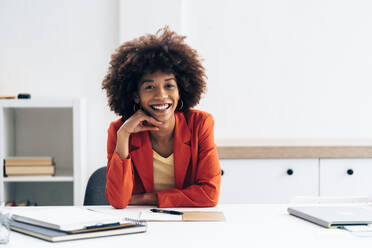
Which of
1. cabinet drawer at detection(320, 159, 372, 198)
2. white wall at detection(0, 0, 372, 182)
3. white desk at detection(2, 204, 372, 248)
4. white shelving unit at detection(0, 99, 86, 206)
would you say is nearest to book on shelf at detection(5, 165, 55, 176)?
white shelving unit at detection(0, 99, 86, 206)

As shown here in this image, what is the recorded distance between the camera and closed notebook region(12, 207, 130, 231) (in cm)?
119

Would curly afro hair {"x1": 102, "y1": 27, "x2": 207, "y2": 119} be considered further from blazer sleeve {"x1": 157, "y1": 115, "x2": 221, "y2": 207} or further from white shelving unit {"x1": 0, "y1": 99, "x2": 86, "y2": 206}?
white shelving unit {"x1": 0, "y1": 99, "x2": 86, "y2": 206}

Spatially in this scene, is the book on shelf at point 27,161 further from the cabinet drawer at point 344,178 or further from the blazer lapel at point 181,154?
the cabinet drawer at point 344,178

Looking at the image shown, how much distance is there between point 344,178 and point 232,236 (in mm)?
1780

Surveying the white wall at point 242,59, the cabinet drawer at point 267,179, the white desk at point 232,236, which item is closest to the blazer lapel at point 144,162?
the white desk at point 232,236

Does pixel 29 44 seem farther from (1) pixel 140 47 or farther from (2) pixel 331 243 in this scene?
(2) pixel 331 243

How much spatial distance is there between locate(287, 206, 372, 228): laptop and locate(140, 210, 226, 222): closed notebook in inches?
10.6

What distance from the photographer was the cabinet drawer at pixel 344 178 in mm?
2762

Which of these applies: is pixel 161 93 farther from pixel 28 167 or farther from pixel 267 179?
pixel 28 167

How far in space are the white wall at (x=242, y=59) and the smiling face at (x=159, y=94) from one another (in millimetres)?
1326

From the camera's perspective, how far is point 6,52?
3.21m

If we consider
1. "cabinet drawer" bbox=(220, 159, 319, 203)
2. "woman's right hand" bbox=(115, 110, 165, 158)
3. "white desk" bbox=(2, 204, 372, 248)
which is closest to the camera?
"white desk" bbox=(2, 204, 372, 248)

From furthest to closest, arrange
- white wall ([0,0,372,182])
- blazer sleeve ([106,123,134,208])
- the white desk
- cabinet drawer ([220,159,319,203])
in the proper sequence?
white wall ([0,0,372,182]), cabinet drawer ([220,159,319,203]), blazer sleeve ([106,123,134,208]), the white desk

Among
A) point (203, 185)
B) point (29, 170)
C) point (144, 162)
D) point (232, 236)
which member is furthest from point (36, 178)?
point (232, 236)
